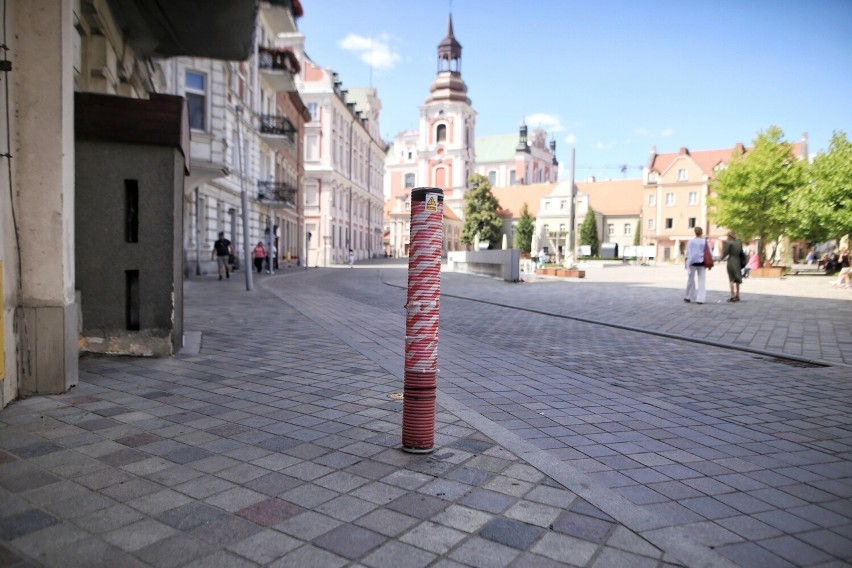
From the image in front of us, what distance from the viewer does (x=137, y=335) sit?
22.3 ft

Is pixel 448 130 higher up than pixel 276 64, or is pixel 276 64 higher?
pixel 448 130

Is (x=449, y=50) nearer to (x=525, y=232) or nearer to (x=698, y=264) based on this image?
(x=525, y=232)

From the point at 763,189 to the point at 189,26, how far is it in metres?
41.7

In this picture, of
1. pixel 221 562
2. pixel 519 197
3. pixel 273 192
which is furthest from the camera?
pixel 519 197

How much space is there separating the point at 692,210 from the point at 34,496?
84.5 m

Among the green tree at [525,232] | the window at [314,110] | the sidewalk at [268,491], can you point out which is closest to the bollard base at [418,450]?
the sidewalk at [268,491]

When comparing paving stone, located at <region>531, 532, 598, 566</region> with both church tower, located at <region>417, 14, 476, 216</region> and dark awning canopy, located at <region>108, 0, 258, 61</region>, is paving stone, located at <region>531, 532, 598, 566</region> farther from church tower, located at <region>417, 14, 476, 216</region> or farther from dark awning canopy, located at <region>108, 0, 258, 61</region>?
church tower, located at <region>417, 14, 476, 216</region>

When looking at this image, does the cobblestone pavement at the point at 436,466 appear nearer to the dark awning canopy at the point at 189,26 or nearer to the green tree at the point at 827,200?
the dark awning canopy at the point at 189,26

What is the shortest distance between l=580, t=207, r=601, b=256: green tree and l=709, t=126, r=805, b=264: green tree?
39408 millimetres

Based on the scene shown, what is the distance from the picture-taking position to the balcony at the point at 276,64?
3309 cm

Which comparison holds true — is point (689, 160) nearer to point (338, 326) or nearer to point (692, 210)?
point (692, 210)

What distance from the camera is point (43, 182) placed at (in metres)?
4.94

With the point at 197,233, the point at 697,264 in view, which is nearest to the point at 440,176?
the point at 197,233

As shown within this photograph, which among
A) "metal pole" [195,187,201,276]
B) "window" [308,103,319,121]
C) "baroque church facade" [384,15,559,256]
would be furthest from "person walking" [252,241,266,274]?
"baroque church facade" [384,15,559,256]
